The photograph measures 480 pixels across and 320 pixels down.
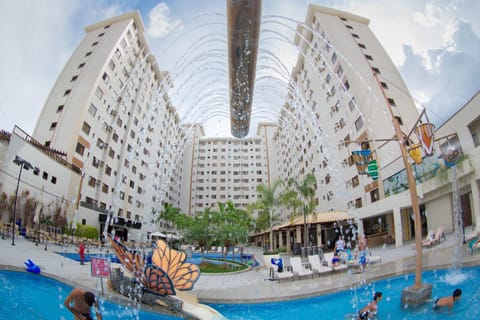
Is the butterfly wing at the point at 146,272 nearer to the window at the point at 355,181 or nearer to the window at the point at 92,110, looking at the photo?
the window at the point at 355,181

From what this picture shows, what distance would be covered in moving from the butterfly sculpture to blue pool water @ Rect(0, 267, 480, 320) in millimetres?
902

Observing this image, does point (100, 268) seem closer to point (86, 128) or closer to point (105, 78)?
point (86, 128)

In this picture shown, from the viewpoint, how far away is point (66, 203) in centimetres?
2903

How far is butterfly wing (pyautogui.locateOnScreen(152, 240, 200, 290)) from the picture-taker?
9008 mm

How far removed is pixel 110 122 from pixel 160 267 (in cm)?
3553

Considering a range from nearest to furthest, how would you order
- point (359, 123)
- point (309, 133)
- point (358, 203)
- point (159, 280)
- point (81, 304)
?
point (81, 304) < point (159, 280) < point (359, 123) < point (358, 203) < point (309, 133)

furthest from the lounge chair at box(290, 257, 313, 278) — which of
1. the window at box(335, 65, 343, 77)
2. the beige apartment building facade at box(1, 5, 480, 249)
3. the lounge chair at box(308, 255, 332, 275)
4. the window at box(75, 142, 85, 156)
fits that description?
the window at box(75, 142, 85, 156)

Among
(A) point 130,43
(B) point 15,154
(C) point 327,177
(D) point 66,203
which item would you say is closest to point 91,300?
(B) point 15,154

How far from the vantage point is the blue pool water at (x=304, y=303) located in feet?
23.4

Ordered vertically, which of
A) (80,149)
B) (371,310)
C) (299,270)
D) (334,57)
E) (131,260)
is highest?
(334,57)

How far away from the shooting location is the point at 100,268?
8555mm

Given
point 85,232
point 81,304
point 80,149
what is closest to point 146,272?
point 81,304

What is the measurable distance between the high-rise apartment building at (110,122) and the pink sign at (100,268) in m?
20.5

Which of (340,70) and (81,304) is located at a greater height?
(340,70)
